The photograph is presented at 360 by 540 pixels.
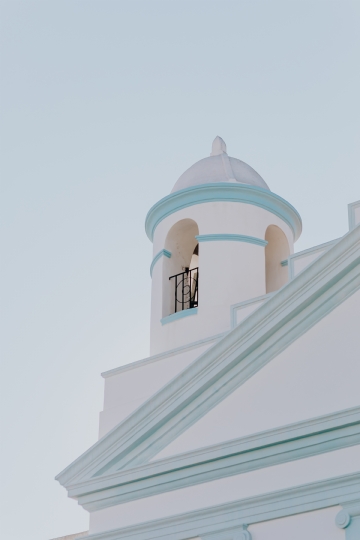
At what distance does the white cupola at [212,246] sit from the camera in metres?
13.8

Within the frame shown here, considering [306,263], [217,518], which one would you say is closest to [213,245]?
[306,263]

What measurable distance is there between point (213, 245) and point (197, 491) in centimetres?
431

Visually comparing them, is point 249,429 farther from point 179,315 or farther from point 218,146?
point 218,146

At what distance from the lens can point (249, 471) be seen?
1053cm

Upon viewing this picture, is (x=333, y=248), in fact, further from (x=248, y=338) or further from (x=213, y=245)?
(x=213, y=245)

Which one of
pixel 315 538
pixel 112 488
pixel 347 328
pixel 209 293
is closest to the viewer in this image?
pixel 315 538

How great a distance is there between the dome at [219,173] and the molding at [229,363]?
4.30 metres

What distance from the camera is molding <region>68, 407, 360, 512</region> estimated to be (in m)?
10.0

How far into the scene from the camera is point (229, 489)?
10617mm

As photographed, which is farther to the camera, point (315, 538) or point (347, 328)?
point (347, 328)

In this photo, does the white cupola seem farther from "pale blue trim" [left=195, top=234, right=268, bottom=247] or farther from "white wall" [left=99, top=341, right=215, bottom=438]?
"white wall" [left=99, top=341, right=215, bottom=438]

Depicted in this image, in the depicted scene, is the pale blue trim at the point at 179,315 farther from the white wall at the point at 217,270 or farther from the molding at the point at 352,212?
the molding at the point at 352,212

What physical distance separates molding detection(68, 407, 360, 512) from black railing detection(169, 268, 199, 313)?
139 inches

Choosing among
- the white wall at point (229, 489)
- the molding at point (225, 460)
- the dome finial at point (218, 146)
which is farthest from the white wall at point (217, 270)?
the white wall at point (229, 489)
